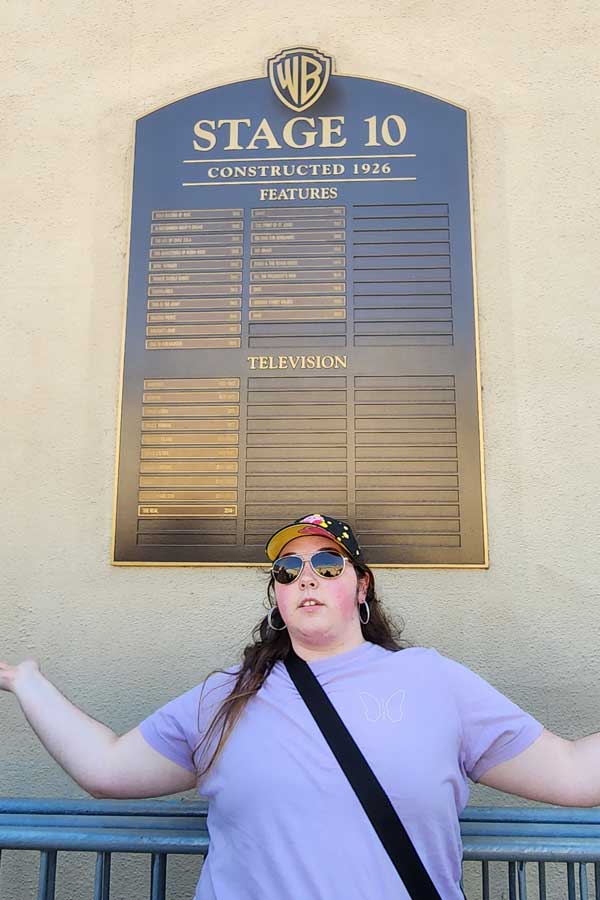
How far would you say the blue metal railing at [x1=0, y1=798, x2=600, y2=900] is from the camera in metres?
1.81

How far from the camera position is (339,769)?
1.55 meters

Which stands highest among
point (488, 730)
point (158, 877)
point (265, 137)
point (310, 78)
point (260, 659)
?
point (310, 78)

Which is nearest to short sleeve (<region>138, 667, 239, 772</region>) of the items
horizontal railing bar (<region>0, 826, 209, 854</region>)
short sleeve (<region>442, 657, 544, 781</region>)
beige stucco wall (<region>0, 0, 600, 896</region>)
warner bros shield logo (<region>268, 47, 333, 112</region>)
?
horizontal railing bar (<region>0, 826, 209, 854</region>)

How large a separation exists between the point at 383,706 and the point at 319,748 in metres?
0.18

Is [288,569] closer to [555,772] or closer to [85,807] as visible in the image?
[555,772]

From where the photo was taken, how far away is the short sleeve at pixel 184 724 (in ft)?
5.78

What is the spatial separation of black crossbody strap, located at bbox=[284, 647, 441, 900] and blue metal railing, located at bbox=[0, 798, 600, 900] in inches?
15.8

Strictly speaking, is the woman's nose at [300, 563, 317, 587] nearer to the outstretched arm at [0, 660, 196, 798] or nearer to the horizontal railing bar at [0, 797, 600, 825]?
the outstretched arm at [0, 660, 196, 798]

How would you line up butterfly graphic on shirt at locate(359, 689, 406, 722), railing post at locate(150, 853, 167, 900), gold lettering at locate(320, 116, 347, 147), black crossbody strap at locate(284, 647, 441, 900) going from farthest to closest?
1. gold lettering at locate(320, 116, 347, 147)
2. railing post at locate(150, 853, 167, 900)
3. butterfly graphic on shirt at locate(359, 689, 406, 722)
4. black crossbody strap at locate(284, 647, 441, 900)

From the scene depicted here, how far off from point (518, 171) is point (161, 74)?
165 cm

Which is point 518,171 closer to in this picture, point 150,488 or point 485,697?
point 150,488

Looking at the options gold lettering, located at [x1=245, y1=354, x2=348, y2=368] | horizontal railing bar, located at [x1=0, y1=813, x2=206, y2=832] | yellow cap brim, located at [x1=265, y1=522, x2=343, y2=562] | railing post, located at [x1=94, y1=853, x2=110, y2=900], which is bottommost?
railing post, located at [x1=94, y1=853, x2=110, y2=900]

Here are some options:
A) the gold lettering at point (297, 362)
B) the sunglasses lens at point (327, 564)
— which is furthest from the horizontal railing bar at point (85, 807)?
the gold lettering at point (297, 362)

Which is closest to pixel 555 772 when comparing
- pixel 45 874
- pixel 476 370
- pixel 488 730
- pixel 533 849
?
pixel 488 730
